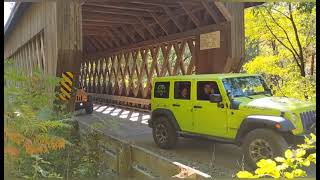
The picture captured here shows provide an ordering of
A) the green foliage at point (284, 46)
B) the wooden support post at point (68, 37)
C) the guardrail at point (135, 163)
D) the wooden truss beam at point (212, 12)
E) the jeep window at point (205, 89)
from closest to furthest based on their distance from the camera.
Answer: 1. the guardrail at point (135, 163)
2. the green foliage at point (284, 46)
3. the wooden support post at point (68, 37)
4. the wooden truss beam at point (212, 12)
5. the jeep window at point (205, 89)

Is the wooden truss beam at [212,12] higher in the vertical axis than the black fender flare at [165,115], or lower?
higher

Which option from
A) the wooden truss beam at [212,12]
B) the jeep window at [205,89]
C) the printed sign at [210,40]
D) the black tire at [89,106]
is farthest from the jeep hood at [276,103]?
the black tire at [89,106]

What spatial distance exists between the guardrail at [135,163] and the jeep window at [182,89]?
4.02 ft

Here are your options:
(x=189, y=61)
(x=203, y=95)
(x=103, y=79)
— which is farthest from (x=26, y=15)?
(x=203, y=95)

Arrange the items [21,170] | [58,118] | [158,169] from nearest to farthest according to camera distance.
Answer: [21,170] → [58,118] → [158,169]

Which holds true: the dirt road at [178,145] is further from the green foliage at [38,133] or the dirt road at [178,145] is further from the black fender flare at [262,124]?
the green foliage at [38,133]

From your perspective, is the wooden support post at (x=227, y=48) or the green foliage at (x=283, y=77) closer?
the green foliage at (x=283, y=77)

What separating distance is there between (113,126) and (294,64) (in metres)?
2.51

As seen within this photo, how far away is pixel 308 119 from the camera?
422 cm

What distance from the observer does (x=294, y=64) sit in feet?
16.1

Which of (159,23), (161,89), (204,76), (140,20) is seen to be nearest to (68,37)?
(140,20)

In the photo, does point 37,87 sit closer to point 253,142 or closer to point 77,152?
point 77,152

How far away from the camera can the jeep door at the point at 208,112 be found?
5148mm

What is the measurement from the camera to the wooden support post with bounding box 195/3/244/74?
5215 millimetres
